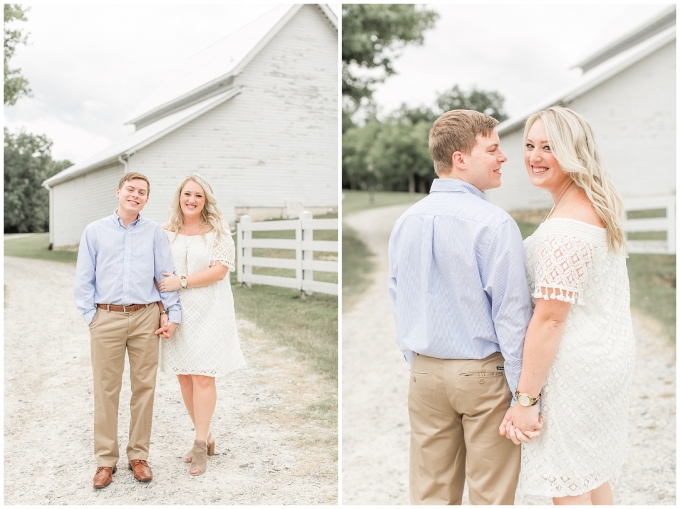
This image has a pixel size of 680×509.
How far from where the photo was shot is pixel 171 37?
366cm

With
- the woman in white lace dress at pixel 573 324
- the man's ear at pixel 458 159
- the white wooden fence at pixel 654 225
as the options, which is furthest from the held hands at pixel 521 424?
the white wooden fence at pixel 654 225

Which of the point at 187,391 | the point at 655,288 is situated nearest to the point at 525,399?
the point at 187,391

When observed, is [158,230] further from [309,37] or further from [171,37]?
[309,37]

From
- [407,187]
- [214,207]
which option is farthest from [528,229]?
[407,187]

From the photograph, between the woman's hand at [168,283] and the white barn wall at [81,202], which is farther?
the white barn wall at [81,202]

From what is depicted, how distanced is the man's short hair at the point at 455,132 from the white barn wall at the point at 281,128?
1644 millimetres

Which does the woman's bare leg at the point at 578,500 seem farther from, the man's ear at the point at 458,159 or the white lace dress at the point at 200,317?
the white lace dress at the point at 200,317

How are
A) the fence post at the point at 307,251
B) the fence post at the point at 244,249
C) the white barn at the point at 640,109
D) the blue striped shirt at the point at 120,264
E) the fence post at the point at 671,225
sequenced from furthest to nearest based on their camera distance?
1. the white barn at the point at 640,109
2. the fence post at the point at 671,225
3. the fence post at the point at 307,251
4. the fence post at the point at 244,249
5. the blue striped shirt at the point at 120,264

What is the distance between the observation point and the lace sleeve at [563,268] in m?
1.87

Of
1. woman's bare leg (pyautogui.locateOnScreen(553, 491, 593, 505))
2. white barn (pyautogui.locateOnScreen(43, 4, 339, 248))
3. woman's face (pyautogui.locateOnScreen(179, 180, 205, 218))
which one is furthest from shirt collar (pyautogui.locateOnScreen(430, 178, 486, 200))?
white barn (pyautogui.locateOnScreen(43, 4, 339, 248))

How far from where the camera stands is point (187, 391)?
327cm

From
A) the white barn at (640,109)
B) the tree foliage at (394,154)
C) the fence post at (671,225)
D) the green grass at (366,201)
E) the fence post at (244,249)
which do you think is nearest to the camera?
the fence post at (244,249)

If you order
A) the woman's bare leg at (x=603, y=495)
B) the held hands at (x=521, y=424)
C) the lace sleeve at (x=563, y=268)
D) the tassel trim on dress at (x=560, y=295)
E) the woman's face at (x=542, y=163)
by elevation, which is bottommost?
the woman's bare leg at (x=603, y=495)

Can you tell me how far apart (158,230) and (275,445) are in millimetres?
1340
